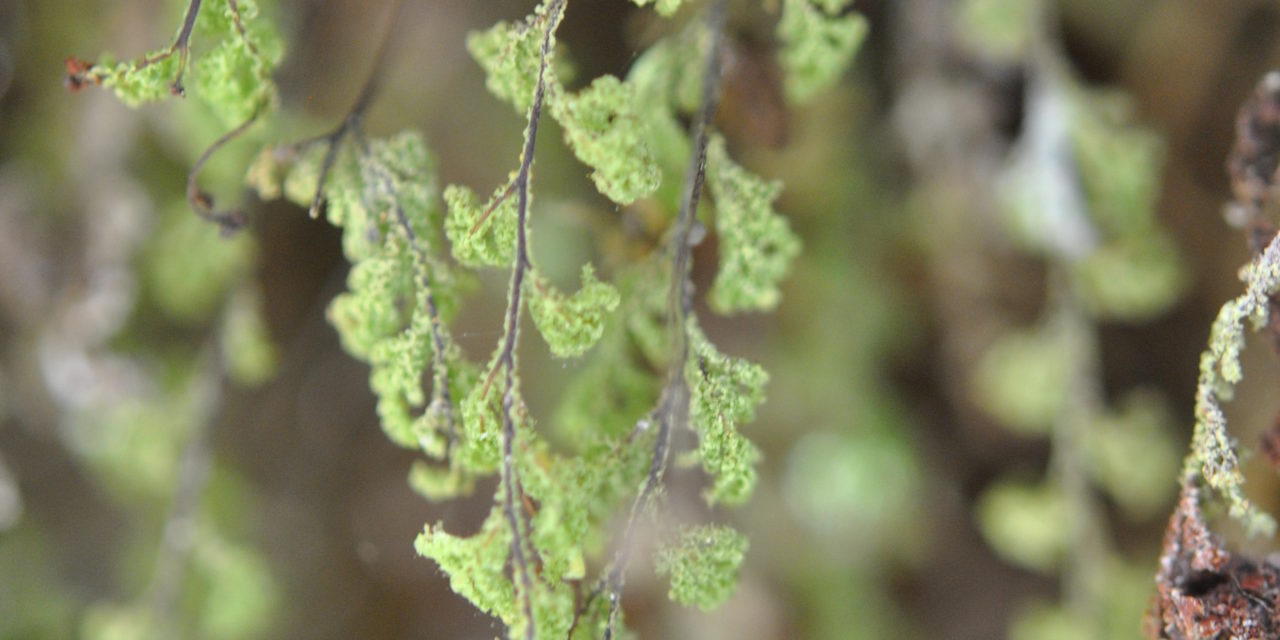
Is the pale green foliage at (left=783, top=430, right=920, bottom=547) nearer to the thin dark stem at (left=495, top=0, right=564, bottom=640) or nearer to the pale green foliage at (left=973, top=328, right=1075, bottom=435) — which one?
the pale green foliage at (left=973, top=328, right=1075, bottom=435)

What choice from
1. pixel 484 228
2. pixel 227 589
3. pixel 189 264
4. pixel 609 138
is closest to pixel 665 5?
pixel 609 138

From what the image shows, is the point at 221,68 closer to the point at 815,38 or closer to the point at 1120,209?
the point at 815,38


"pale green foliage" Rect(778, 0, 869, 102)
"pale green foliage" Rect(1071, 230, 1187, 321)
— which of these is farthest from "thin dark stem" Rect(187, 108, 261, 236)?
"pale green foliage" Rect(1071, 230, 1187, 321)

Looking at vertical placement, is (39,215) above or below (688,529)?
above

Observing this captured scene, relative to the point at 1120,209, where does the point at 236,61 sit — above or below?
below

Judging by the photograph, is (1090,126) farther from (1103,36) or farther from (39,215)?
(39,215)

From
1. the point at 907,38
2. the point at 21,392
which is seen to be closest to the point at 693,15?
the point at 907,38

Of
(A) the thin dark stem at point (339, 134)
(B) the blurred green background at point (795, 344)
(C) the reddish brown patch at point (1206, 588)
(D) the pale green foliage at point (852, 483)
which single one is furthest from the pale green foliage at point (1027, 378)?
(A) the thin dark stem at point (339, 134)
